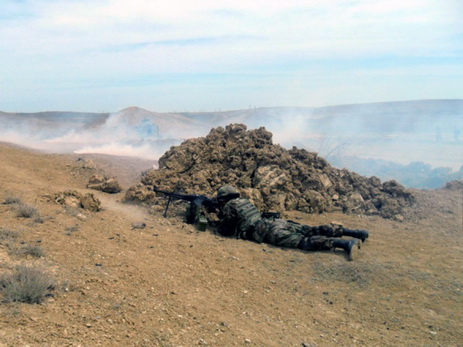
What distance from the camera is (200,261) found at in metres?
6.22

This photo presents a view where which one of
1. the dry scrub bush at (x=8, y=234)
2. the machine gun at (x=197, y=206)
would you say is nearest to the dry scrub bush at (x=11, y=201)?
the dry scrub bush at (x=8, y=234)

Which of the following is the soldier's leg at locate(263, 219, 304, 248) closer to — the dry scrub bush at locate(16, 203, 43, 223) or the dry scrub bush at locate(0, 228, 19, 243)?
the dry scrub bush at locate(16, 203, 43, 223)

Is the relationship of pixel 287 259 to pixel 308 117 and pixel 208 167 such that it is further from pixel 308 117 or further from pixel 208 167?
pixel 308 117

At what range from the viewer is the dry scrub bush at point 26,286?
3541mm

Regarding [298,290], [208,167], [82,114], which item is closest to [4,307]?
[298,290]

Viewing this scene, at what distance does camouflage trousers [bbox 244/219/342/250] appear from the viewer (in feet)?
24.4

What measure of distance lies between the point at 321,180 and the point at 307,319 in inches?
286

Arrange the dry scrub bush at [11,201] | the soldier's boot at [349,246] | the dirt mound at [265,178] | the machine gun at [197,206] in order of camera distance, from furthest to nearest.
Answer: the dirt mound at [265,178] → the machine gun at [197,206] → the soldier's boot at [349,246] → the dry scrub bush at [11,201]

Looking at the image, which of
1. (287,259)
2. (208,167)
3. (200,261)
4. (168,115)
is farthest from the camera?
(168,115)

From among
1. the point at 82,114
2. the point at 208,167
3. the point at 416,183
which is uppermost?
the point at 82,114

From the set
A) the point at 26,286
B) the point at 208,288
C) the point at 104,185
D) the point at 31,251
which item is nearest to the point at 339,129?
the point at 104,185

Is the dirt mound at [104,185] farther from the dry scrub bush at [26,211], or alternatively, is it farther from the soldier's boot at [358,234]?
the soldier's boot at [358,234]

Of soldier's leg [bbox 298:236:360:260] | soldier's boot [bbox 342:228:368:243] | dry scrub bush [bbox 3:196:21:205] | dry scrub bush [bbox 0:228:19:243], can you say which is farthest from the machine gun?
dry scrub bush [bbox 0:228:19:243]

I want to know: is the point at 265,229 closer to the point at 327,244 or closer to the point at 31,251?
the point at 327,244
